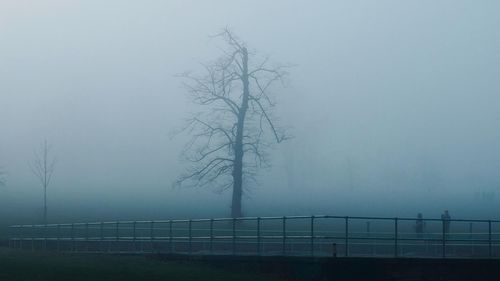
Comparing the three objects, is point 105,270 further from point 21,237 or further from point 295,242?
point 21,237

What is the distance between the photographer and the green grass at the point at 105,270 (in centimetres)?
2727

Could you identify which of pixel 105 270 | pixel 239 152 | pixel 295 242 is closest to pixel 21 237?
pixel 239 152

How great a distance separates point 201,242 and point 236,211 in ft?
38.3

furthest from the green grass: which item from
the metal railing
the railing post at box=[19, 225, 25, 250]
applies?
the railing post at box=[19, 225, 25, 250]

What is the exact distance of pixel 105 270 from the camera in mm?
28781

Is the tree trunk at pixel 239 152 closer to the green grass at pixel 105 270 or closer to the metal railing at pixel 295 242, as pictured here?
the metal railing at pixel 295 242

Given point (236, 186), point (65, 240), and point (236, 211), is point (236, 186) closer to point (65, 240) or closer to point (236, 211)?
point (236, 211)

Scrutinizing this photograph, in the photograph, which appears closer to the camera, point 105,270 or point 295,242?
point 105,270

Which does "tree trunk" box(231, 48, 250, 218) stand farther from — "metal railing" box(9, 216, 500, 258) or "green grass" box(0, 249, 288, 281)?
"green grass" box(0, 249, 288, 281)

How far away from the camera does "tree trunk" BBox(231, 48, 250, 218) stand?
49719 millimetres

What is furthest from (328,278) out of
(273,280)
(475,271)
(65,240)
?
(65,240)

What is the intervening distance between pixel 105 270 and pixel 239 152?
70.5 ft

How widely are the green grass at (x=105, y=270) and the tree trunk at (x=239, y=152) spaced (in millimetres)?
16290

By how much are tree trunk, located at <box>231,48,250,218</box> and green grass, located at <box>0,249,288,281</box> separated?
16290 millimetres
